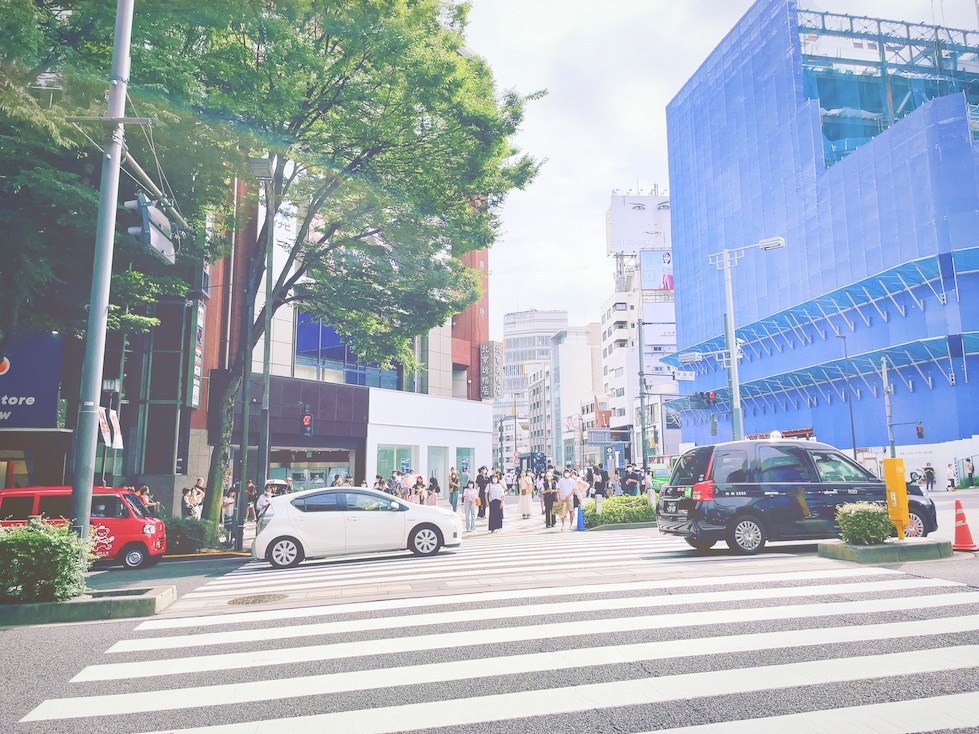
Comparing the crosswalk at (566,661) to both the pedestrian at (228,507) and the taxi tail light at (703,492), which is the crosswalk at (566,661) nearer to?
the taxi tail light at (703,492)

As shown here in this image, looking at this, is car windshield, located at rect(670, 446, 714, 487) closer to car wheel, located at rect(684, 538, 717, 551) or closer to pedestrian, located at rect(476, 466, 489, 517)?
car wheel, located at rect(684, 538, 717, 551)

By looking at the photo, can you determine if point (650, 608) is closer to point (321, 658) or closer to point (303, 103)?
point (321, 658)

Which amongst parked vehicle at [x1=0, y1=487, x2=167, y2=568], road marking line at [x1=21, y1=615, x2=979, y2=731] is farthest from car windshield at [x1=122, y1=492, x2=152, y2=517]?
road marking line at [x1=21, y1=615, x2=979, y2=731]

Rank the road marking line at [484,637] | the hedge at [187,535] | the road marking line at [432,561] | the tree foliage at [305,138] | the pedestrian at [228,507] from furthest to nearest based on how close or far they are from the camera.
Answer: the pedestrian at [228,507] → the hedge at [187,535] → the tree foliage at [305,138] → the road marking line at [432,561] → the road marking line at [484,637]

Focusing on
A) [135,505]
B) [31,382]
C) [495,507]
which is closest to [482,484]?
[495,507]

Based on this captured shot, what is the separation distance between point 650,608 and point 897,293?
47984mm

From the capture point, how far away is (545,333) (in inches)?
7082

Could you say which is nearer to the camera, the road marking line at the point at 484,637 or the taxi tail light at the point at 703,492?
the road marking line at the point at 484,637

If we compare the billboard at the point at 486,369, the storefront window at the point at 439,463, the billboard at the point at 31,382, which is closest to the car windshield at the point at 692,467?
the billboard at the point at 31,382

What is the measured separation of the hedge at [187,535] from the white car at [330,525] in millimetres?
4407

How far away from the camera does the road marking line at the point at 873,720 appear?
4078 millimetres

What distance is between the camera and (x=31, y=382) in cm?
2241

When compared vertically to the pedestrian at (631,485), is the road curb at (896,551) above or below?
below

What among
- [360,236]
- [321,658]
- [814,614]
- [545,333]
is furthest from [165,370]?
[545,333]
